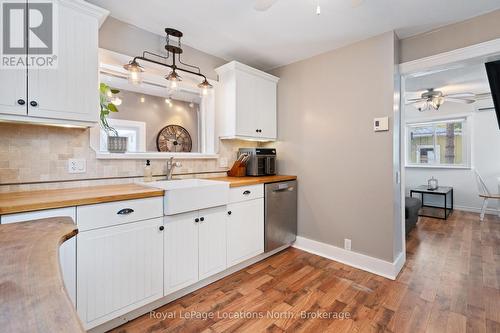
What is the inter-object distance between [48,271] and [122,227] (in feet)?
3.35

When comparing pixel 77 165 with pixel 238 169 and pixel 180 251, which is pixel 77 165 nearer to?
pixel 180 251

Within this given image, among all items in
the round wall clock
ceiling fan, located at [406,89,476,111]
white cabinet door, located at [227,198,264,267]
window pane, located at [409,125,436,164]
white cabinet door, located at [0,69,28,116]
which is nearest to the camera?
white cabinet door, located at [0,69,28,116]

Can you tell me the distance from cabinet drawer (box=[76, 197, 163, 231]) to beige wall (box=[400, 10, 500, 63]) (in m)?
2.76

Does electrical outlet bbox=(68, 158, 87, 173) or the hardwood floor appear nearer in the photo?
the hardwood floor

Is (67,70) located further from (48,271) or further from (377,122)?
(377,122)

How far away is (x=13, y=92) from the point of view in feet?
4.71

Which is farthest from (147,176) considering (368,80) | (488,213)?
(488,213)

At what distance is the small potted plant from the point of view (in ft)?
6.73

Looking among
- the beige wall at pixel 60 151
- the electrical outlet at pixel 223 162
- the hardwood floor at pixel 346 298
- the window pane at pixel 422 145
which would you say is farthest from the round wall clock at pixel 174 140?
the window pane at pixel 422 145

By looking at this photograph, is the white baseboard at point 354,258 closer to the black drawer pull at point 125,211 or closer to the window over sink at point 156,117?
the window over sink at point 156,117

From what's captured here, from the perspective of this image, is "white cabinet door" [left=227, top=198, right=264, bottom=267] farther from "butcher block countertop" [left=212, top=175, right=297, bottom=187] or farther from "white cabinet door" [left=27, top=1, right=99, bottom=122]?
"white cabinet door" [left=27, top=1, right=99, bottom=122]

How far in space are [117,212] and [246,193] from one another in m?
1.20

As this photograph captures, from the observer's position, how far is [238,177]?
2.78 metres

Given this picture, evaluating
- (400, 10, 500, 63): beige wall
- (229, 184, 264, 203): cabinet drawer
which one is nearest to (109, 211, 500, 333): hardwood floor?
(229, 184, 264, 203): cabinet drawer
